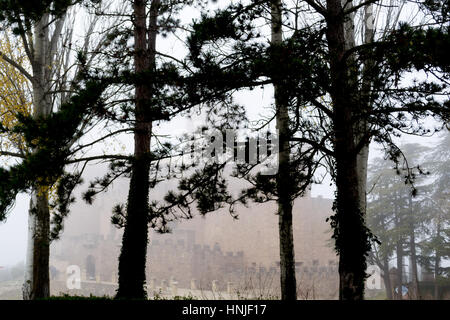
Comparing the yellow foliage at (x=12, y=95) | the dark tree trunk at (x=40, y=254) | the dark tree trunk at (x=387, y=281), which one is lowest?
the dark tree trunk at (x=387, y=281)

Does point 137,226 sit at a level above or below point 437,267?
above

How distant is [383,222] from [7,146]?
841 inches

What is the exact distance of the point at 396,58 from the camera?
509 centimetres

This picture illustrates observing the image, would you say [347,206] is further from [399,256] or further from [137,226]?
[399,256]

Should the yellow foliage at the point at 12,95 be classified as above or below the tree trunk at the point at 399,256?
above

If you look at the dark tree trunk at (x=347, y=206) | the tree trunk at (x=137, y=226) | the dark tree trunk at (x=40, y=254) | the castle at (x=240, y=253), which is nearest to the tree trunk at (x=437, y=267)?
the castle at (x=240, y=253)

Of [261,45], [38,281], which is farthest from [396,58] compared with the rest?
[38,281]

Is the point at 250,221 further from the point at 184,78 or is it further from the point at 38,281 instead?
the point at 184,78

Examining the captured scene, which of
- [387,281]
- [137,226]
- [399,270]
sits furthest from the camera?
[387,281]

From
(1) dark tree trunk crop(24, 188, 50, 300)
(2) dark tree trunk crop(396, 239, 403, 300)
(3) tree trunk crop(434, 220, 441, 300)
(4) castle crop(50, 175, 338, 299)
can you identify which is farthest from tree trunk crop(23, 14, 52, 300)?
(3) tree trunk crop(434, 220, 441, 300)

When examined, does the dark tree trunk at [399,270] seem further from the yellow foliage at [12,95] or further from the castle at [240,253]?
the yellow foliage at [12,95]

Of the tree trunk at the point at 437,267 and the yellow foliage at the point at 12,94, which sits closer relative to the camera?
the yellow foliage at the point at 12,94

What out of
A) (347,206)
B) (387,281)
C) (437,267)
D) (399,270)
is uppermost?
(347,206)

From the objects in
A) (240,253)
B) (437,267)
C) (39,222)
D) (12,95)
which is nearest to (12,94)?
(12,95)
